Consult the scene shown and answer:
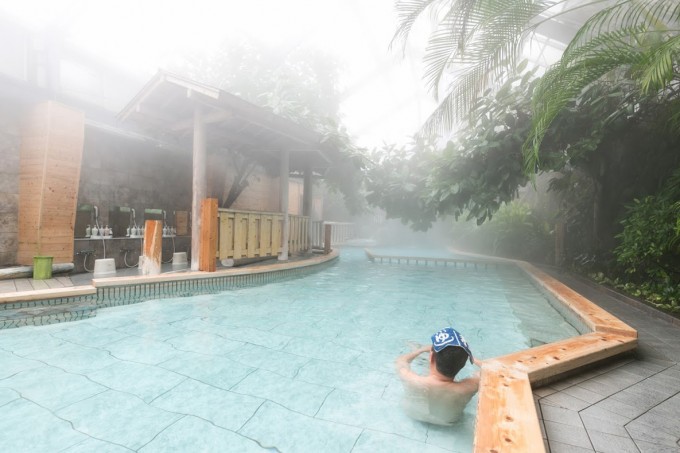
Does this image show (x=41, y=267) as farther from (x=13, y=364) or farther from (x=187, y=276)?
(x=13, y=364)

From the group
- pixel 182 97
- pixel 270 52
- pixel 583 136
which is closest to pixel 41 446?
pixel 182 97

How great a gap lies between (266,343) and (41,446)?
2.10m

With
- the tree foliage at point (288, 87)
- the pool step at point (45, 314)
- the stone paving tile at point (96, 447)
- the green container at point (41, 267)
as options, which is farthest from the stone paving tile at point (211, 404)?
the tree foliage at point (288, 87)

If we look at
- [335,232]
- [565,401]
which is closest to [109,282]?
[565,401]

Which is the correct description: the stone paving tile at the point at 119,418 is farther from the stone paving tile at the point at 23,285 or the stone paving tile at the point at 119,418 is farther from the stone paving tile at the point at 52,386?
the stone paving tile at the point at 23,285

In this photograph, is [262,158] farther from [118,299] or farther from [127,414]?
[127,414]

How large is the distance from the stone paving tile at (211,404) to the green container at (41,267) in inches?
189

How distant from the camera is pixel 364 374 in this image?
131 inches

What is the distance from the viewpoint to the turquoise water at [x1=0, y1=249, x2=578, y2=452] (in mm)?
2283

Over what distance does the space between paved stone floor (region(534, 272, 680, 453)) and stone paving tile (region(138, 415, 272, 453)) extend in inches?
70.0

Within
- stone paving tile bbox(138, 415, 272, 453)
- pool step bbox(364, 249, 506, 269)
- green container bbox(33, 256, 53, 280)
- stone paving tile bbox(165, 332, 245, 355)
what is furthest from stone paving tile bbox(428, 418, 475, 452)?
pool step bbox(364, 249, 506, 269)

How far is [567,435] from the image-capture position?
1874mm

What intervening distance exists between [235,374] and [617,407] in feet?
9.54

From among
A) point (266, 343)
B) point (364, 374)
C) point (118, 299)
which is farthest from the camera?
point (118, 299)
